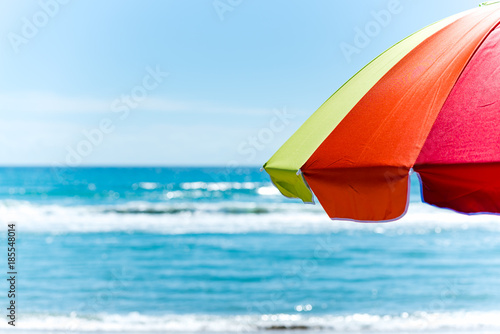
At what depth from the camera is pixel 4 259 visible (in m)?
12.5

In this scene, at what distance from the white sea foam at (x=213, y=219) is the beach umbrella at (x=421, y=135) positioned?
1517 cm

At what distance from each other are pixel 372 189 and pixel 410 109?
0.33 m

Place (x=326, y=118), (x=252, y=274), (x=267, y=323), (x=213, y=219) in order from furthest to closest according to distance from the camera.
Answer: (x=213, y=219)
(x=252, y=274)
(x=267, y=323)
(x=326, y=118)

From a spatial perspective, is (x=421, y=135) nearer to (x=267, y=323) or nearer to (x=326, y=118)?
(x=326, y=118)

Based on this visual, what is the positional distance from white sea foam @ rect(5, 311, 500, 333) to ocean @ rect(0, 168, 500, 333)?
0.08 ft

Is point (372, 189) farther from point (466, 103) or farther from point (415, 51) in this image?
point (415, 51)

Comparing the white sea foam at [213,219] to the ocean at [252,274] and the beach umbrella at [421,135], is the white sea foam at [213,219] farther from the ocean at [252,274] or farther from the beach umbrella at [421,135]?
the beach umbrella at [421,135]

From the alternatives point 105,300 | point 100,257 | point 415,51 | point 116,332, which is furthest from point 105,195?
point 415,51

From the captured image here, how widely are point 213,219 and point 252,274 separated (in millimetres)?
9736

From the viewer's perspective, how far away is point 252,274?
1115 cm

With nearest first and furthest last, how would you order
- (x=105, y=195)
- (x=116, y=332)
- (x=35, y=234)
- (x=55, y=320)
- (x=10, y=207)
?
(x=116, y=332), (x=55, y=320), (x=35, y=234), (x=10, y=207), (x=105, y=195)

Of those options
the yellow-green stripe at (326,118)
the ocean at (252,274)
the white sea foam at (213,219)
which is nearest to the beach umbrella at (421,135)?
the yellow-green stripe at (326,118)

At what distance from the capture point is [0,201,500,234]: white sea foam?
17828 millimetres

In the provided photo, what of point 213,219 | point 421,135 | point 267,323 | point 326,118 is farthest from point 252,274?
point 213,219
